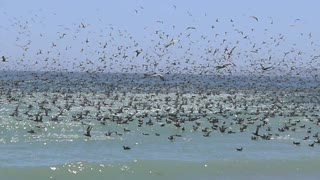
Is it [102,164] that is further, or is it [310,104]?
[310,104]

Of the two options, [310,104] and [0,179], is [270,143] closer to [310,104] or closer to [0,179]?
[0,179]

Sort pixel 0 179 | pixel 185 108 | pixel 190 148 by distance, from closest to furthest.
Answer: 1. pixel 0 179
2. pixel 190 148
3. pixel 185 108

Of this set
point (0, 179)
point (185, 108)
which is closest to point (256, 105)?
point (185, 108)

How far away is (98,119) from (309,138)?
12.5 m

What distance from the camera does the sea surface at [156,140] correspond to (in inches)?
1035

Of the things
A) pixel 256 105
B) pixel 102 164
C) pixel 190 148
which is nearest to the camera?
pixel 102 164

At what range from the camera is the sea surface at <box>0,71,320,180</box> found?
2630 centimetres

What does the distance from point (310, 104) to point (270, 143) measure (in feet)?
73.5

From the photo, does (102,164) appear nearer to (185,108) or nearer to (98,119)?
(98,119)

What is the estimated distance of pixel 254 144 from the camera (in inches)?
1316

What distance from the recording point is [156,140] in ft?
111

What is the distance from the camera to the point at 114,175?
2552cm

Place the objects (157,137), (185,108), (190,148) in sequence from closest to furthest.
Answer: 1. (190,148)
2. (157,137)
3. (185,108)

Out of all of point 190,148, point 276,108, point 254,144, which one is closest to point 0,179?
point 190,148
